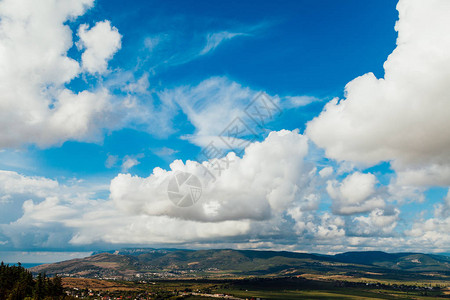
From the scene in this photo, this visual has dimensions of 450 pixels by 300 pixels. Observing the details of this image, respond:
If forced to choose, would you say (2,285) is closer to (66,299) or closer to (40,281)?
(40,281)

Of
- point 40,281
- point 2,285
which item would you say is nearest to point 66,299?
point 40,281

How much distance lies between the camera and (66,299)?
6412 inches

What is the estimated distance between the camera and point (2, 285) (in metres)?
163

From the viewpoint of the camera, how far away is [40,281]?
168 metres

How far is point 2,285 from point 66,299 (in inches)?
1357

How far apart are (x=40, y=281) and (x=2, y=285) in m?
17.8

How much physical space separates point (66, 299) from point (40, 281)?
18.8m
